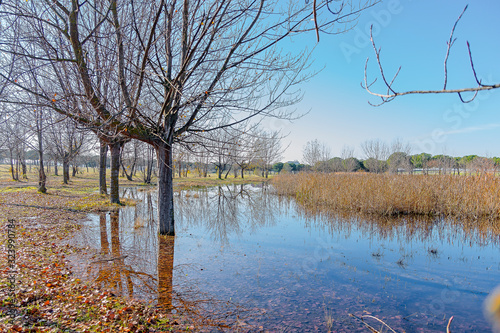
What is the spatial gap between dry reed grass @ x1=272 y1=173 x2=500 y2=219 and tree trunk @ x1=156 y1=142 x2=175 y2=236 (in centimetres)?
918

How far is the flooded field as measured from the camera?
14.9ft

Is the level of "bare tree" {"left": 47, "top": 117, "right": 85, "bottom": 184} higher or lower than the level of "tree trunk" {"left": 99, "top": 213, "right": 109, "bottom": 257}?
higher

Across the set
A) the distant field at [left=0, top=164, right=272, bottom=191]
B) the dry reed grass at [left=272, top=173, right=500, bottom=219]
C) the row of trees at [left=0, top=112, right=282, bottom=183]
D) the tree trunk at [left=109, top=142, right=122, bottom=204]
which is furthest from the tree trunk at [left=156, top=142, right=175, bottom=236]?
the distant field at [left=0, top=164, right=272, bottom=191]

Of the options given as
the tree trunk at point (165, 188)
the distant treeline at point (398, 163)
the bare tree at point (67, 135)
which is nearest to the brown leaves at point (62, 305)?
the tree trunk at point (165, 188)

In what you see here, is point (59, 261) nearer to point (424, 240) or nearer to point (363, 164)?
point (424, 240)

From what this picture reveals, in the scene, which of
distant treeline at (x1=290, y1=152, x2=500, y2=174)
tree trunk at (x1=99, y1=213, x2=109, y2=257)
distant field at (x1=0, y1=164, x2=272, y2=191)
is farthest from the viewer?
distant treeline at (x1=290, y1=152, x2=500, y2=174)

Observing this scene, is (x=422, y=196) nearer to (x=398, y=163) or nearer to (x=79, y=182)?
(x=79, y=182)

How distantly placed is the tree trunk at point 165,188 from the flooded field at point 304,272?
48 cm

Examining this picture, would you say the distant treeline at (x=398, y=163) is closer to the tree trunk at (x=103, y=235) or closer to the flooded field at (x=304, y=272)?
the flooded field at (x=304, y=272)

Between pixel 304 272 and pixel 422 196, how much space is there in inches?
379

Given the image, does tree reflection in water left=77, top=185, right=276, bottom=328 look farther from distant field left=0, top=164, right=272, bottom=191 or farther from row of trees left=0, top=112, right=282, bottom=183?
distant field left=0, top=164, right=272, bottom=191

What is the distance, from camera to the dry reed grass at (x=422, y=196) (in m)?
11.8

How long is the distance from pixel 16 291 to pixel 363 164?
57.2 meters

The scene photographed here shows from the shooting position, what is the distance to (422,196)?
42.9 ft
